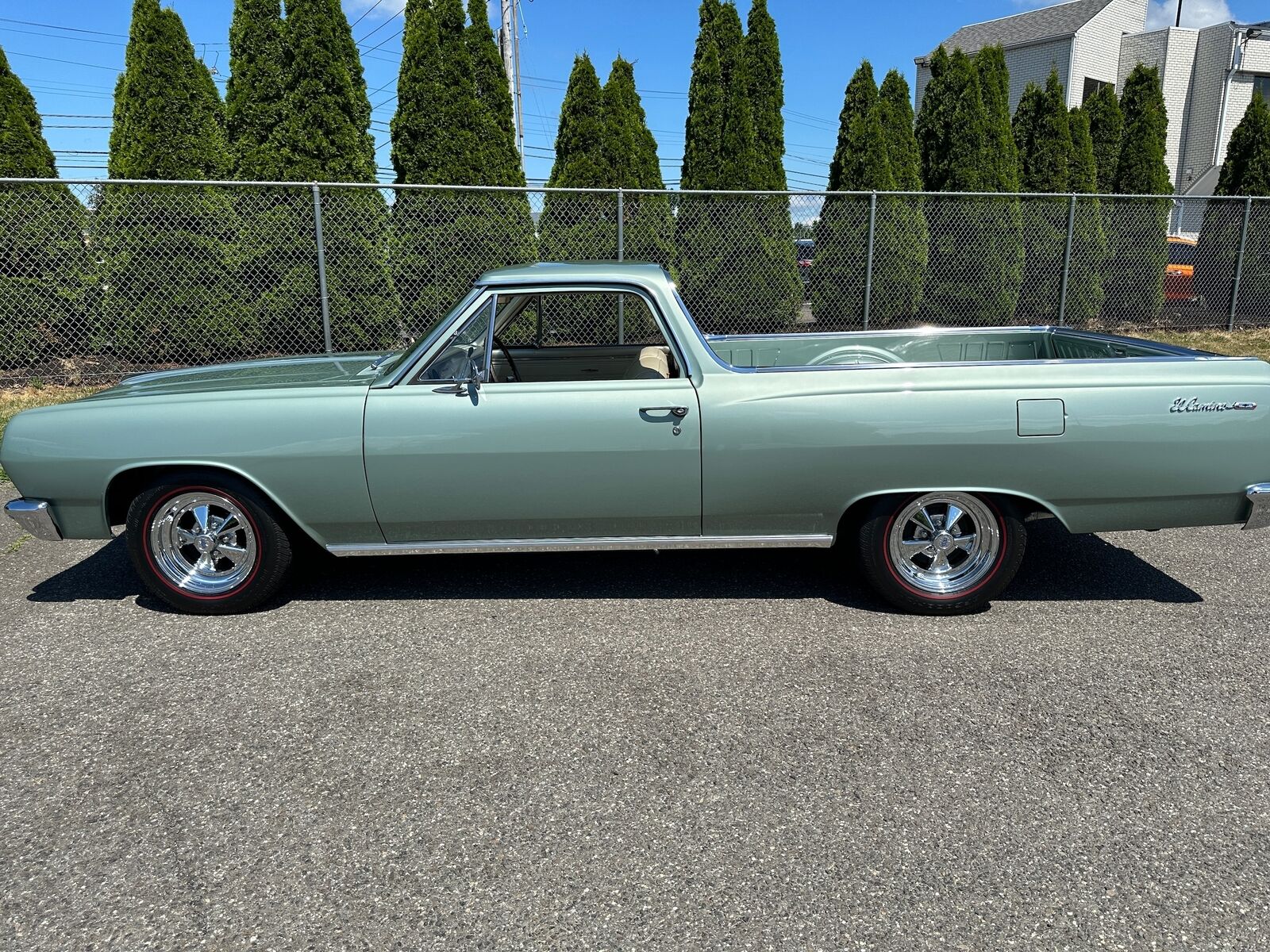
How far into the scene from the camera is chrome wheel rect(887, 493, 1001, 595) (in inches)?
161

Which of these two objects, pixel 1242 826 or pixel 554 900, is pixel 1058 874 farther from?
pixel 554 900

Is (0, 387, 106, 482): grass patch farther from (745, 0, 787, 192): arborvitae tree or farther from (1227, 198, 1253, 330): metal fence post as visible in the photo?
(1227, 198, 1253, 330): metal fence post

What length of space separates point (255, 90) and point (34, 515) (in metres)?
7.66

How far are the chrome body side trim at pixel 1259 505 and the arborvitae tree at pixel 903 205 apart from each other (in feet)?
28.3

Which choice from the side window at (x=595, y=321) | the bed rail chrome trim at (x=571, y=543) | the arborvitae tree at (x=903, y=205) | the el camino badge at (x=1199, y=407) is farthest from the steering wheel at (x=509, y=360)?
the arborvitae tree at (x=903, y=205)

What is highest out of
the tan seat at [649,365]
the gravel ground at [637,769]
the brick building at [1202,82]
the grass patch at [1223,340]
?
the brick building at [1202,82]

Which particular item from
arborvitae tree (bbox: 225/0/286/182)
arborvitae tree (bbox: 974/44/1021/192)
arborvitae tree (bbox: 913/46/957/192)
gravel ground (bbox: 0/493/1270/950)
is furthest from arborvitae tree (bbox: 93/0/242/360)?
arborvitae tree (bbox: 974/44/1021/192)

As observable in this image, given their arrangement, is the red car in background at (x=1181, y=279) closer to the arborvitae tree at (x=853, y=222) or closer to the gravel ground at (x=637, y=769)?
the arborvitae tree at (x=853, y=222)

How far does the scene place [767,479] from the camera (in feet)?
13.1

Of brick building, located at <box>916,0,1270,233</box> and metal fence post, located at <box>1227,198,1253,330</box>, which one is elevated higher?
brick building, located at <box>916,0,1270,233</box>

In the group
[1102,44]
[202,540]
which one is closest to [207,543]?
[202,540]

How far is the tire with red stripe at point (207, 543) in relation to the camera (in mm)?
4070

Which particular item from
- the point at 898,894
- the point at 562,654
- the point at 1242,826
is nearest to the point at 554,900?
the point at 898,894

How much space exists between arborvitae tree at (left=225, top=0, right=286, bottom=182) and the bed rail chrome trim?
7.74 meters
